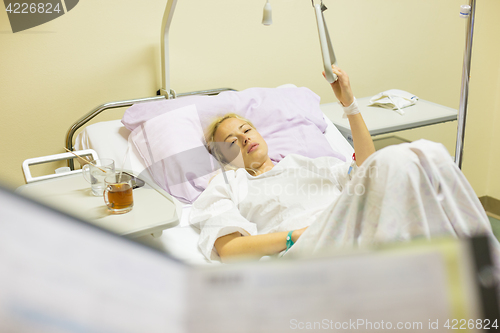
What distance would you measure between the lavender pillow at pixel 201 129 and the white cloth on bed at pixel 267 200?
216 millimetres

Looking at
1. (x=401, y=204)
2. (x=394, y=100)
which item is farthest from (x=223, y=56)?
(x=401, y=204)

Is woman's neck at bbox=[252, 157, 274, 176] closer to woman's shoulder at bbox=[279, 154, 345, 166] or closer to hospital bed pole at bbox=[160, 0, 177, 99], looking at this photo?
woman's shoulder at bbox=[279, 154, 345, 166]

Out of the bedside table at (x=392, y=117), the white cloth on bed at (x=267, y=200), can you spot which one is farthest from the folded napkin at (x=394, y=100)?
the white cloth on bed at (x=267, y=200)

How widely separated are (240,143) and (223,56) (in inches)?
31.4

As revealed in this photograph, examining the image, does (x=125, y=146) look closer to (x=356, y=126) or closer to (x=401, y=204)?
(x=356, y=126)

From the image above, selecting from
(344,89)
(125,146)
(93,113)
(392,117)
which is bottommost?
(392,117)

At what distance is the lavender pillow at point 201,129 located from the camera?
5.50ft

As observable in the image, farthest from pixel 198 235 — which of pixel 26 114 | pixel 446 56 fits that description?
pixel 446 56

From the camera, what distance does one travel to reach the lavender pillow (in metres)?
1.68

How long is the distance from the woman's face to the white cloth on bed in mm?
92

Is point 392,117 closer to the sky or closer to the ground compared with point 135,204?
closer to the ground

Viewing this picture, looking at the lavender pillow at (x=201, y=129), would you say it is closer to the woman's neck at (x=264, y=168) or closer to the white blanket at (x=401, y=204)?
the woman's neck at (x=264, y=168)

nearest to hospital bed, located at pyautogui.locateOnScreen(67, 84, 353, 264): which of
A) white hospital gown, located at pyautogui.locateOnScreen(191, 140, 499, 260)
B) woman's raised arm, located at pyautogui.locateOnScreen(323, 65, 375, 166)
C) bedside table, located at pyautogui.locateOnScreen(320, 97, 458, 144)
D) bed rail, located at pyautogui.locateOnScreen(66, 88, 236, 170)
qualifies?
bed rail, located at pyautogui.locateOnScreen(66, 88, 236, 170)

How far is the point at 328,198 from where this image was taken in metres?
1.42
